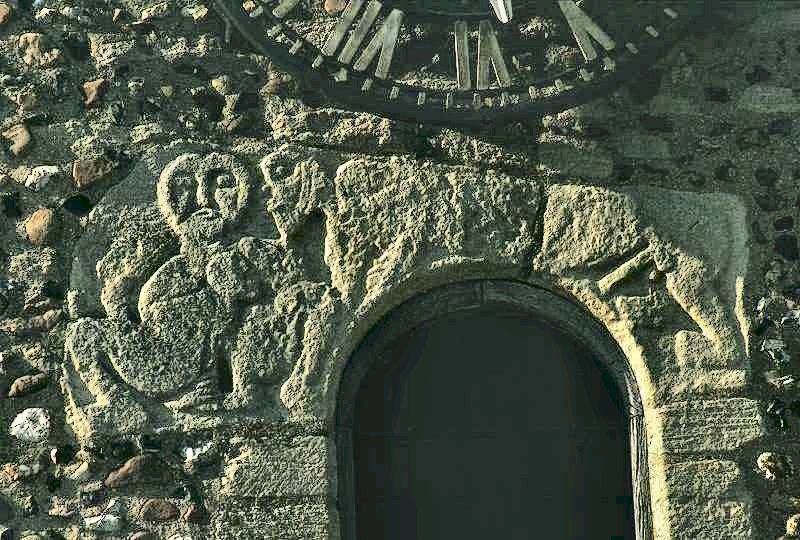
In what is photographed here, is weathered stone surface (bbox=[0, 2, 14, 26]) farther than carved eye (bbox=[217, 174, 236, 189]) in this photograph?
Yes

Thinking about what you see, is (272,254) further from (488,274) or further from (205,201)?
(488,274)

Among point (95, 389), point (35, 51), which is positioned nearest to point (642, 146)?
point (95, 389)

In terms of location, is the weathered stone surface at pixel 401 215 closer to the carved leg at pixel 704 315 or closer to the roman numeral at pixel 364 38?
the roman numeral at pixel 364 38

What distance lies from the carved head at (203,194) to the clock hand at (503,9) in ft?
3.30

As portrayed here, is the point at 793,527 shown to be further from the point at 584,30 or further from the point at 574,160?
the point at 584,30

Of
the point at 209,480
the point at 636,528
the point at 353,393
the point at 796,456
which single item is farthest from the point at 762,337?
the point at 209,480

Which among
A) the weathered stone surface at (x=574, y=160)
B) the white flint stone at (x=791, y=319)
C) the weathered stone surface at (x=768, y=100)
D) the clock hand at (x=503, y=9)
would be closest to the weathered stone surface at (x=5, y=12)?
the clock hand at (x=503, y=9)

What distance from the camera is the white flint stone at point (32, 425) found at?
16.8ft

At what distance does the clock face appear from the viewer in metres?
5.24

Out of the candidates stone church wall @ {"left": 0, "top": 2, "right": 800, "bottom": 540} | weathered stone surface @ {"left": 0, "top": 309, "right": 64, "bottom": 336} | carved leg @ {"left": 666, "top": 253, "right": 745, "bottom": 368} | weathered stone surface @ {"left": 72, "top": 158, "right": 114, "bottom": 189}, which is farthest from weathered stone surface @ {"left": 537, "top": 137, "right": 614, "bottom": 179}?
weathered stone surface @ {"left": 0, "top": 309, "right": 64, "bottom": 336}

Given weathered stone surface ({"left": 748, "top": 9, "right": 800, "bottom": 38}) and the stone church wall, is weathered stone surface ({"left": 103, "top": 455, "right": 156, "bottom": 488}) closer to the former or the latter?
the stone church wall

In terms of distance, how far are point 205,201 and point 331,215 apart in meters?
0.43

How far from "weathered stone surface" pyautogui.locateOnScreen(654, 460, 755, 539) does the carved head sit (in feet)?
5.58

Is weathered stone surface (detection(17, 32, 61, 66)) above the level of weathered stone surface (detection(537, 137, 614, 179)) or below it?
above
